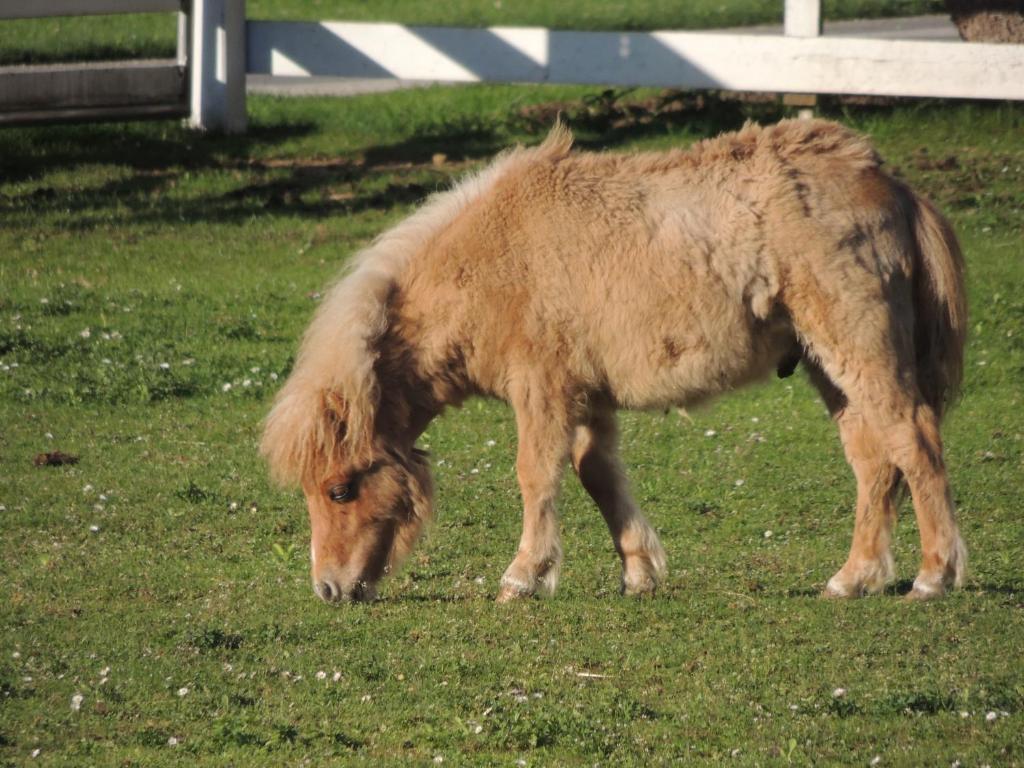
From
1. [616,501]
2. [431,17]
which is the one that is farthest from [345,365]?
[431,17]

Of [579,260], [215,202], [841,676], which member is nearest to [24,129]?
[215,202]

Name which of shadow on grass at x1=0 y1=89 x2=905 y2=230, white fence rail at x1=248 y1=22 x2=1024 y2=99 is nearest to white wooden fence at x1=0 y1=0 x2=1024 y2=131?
white fence rail at x1=248 y1=22 x2=1024 y2=99

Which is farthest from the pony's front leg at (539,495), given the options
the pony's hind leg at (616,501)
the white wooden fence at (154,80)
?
the white wooden fence at (154,80)

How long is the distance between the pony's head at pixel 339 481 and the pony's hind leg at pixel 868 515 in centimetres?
223

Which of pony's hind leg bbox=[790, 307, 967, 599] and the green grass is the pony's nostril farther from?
the green grass

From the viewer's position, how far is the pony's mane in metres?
7.31

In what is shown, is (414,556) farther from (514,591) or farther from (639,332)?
(639,332)

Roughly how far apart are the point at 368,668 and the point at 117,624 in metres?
1.51

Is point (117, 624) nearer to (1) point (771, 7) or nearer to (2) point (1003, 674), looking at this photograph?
(2) point (1003, 674)

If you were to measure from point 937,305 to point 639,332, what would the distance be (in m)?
1.52

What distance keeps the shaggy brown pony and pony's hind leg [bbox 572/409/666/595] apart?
2 cm

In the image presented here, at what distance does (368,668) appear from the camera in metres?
6.36

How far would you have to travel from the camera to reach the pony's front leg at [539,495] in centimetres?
731

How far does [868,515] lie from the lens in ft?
24.6
